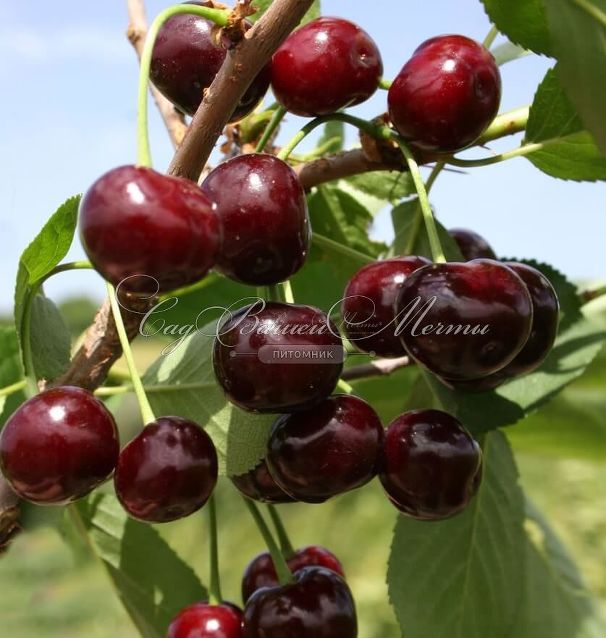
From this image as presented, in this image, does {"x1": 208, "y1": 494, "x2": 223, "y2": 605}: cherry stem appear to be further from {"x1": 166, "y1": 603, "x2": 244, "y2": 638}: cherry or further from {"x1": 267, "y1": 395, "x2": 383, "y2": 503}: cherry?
{"x1": 267, "y1": 395, "x2": 383, "y2": 503}: cherry

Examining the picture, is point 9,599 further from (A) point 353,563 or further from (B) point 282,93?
(B) point 282,93

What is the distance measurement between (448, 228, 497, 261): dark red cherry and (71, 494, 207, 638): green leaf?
559 millimetres

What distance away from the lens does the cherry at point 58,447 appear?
858mm

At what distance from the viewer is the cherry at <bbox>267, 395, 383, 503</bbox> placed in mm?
896

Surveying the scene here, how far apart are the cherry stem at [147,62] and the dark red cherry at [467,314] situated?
28cm

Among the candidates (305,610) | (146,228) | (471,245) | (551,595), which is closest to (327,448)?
(305,610)

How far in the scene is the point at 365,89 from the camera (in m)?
1.00

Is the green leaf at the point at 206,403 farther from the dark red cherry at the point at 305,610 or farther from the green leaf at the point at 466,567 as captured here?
the green leaf at the point at 466,567

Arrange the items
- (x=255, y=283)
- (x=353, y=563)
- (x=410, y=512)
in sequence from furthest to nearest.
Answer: (x=353, y=563), (x=410, y=512), (x=255, y=283)

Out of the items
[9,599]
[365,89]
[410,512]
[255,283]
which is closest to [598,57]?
[365,89]

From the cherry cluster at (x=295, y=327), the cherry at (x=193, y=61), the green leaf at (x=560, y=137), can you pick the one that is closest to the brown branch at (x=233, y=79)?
the cherry cluster at (x=295, y=327)

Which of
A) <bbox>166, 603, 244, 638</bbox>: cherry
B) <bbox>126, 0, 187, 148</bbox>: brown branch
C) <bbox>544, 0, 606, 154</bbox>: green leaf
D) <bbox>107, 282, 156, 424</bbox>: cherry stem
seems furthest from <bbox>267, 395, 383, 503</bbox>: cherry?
<bbox>126, 0, 187, 148</bbox>: brown branch

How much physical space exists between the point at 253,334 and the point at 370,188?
0.71 metres

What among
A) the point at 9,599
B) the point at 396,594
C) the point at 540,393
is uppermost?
the point at 540,393
